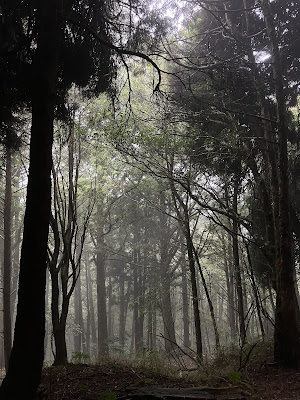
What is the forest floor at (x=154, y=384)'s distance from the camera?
12.2ft

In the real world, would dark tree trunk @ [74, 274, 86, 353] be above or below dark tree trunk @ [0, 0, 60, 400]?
below

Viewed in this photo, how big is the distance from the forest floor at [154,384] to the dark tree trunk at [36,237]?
26.2 inches

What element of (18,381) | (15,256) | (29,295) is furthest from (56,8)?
(15,256)

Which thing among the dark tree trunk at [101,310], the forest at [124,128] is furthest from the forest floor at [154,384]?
the dark tree trunk at [101,310]

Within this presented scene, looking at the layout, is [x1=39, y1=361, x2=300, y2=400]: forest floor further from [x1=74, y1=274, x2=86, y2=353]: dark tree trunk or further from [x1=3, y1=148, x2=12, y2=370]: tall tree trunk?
[x1=74, y1=274, x2=86, y2=353]: dark tree trunk

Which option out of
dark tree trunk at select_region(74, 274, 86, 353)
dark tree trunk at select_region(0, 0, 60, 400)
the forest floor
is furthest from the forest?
dark tree trunk at select_region(74, 274, 86, 353)

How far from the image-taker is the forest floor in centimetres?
371

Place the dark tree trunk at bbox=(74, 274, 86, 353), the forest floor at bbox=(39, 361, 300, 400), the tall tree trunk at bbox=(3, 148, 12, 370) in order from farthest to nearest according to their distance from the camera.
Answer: the dark tree trunk at bbox=(74, 274, 86, 353)
the tall tree trunk at bbox=(3, 148, 12, 370)
the forest floor at bbox=(39, 361, 300, 400)

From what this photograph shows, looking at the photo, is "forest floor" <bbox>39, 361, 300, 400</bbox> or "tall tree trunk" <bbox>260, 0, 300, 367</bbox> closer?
"forest floor" <bbox>39, 361, 300, 400</bbox>

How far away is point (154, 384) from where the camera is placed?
4367 millimetres

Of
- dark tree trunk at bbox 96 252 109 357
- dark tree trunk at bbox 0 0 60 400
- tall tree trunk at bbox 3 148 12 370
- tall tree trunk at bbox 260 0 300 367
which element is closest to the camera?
dark tree trunk at bbox 0 0 60 400

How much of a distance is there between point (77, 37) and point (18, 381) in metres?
4.81

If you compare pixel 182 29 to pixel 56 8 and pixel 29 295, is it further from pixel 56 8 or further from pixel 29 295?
pixel 29 295

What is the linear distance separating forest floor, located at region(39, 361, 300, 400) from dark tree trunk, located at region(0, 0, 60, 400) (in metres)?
0.67
